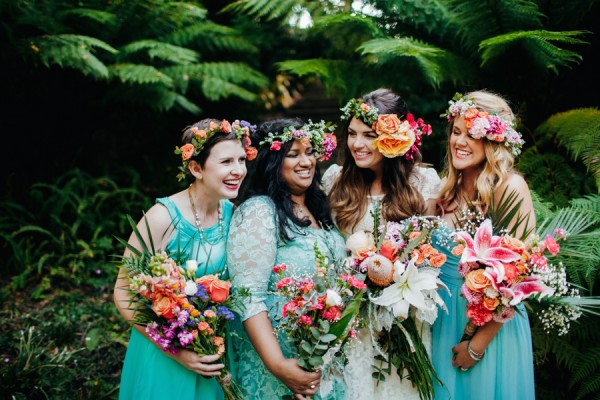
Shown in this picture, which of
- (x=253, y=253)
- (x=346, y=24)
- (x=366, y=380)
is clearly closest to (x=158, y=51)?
(x=346, y=24)

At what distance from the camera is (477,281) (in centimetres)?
244

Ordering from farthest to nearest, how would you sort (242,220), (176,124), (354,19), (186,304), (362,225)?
1. (176,124)
2. (354,19)
3. (362,225)
4. (242,220)
5. (186,304)

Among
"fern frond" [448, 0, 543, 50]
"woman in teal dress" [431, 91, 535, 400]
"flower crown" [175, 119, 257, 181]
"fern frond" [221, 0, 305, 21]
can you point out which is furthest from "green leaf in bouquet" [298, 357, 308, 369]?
"fern frond" [221, 0, 305, 21]

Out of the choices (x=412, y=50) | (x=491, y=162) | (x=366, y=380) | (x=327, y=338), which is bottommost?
(x=366, y=380)

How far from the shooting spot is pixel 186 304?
2365mm

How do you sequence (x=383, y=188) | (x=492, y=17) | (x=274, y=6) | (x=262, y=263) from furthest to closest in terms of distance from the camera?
(x=274, y=6) → (x=492, y=17) → (x=383, y=188) → (x=262, y=263)

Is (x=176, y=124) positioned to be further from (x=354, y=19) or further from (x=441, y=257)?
(x=441, y=257)

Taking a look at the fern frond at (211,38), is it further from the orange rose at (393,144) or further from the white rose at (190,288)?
the white rose at (190,288)

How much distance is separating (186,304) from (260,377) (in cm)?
78

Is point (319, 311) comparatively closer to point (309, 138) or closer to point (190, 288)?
point (190, 288)

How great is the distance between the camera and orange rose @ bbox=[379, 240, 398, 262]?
8.38 ft

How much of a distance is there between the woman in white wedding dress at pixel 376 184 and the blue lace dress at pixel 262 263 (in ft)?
0.61

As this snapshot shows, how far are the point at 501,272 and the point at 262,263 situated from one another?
1158mm

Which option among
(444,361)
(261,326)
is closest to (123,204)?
(261,326)
